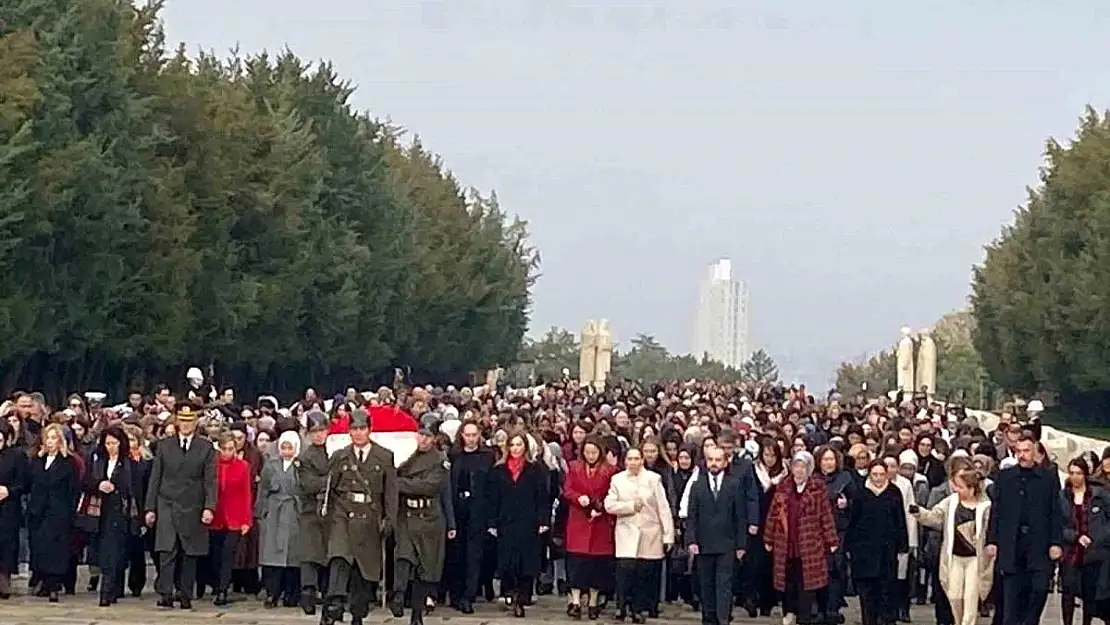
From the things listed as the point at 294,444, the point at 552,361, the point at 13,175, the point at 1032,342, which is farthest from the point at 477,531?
the point at 552,361

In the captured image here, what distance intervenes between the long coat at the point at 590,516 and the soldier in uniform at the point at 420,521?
217cm

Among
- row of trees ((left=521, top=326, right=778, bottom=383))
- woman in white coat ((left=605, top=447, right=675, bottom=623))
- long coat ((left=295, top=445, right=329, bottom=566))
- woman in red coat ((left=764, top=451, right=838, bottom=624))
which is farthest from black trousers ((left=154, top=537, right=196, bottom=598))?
row of trees ((left=521, top=326, right=778, bottom=383))

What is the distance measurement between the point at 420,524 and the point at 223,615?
2.48 m

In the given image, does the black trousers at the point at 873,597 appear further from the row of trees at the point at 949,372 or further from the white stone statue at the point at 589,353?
the white stone statue at the point at 589,353

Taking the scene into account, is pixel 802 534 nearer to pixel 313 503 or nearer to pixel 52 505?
pixel 313 503

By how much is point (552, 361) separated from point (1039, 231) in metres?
67.0

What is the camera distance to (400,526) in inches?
754

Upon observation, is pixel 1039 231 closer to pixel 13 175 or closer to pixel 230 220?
pixel 230 220

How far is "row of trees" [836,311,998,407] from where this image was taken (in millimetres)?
101244

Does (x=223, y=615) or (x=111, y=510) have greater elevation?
(x=111, y=510)

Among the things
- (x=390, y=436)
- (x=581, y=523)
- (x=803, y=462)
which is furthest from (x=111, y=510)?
(x=803, y=462)

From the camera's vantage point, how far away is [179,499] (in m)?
20.8

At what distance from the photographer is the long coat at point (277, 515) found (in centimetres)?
2139

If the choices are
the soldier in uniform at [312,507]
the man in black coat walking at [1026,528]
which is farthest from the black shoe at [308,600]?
the man in black coat walking at [1026,528]
